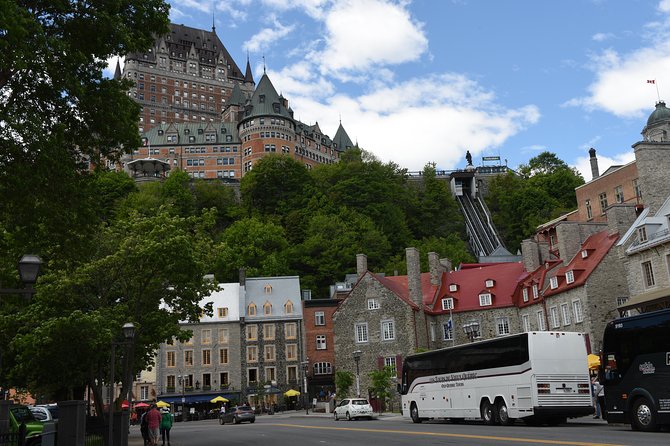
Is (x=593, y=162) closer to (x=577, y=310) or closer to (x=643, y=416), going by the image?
(x=577, y=310)

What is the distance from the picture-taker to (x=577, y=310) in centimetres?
4584

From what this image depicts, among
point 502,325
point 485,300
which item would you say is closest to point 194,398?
point 485,300

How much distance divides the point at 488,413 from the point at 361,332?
30.5 meters

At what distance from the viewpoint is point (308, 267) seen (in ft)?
301

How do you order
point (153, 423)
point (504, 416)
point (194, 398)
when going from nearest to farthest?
point (504, 416) → point (153, 423) → point (194, 398)

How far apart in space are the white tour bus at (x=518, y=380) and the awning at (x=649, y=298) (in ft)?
33.4

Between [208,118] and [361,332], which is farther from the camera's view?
[208,118]

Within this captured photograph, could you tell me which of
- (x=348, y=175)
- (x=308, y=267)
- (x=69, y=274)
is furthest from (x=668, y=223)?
(x=348, y=175)

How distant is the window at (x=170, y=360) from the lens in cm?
6638

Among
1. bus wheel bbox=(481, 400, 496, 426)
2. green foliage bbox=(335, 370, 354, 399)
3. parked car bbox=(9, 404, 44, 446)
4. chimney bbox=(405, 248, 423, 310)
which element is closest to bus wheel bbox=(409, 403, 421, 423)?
bus wheel bbox=(481, 400, 496, 426)

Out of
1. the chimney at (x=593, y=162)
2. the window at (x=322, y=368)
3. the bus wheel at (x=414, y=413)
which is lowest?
the bus wheel at (x=414, y=413)

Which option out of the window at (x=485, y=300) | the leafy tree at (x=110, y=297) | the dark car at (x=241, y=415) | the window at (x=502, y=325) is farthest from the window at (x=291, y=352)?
the leafy tree at (x=110, y=297)

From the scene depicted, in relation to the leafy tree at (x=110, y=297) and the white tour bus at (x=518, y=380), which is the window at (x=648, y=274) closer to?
the white tour bus at (x=518, y=380)

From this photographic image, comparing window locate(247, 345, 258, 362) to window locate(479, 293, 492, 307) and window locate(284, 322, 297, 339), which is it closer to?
window locate(284, 322, 297, 339)
